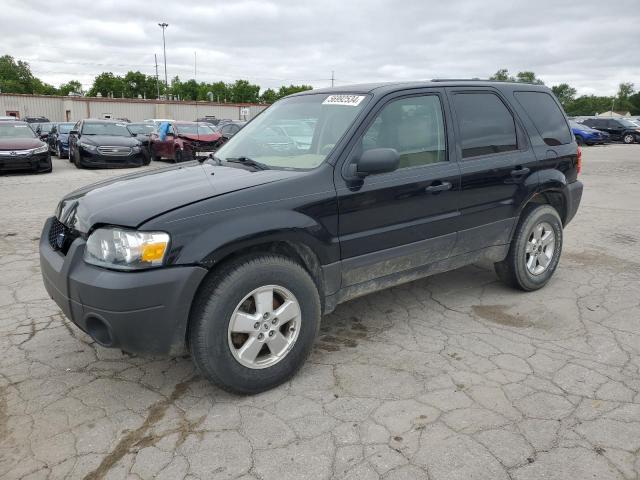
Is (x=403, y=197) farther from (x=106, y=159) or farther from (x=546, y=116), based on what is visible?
(x=106, y=159)

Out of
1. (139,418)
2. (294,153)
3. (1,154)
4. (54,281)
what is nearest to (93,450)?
(139,418)

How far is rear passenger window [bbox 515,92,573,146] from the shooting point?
4559mm

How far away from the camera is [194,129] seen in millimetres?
18219

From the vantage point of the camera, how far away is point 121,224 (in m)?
2.69

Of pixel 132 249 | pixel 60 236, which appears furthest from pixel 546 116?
pixel 60 236

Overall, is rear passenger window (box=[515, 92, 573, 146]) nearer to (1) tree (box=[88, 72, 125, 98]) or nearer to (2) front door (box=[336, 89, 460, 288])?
(2) front door (box=[336, 89, 460, 288])

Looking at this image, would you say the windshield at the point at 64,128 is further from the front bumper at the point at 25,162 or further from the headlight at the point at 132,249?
the headlight at the point at 132,249

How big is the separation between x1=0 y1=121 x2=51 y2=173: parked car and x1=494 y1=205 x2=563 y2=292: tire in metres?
12.9

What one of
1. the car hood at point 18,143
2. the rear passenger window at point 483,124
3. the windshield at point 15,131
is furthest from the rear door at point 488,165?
the windshield at point 15,131

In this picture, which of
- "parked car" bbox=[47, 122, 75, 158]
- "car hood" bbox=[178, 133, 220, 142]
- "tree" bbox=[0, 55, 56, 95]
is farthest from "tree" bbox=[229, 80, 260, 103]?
"car hood" bbox=[178, 133, 220, 142]

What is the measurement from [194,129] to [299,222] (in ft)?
53.2

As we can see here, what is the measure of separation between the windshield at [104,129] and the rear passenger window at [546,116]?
14.1 meters

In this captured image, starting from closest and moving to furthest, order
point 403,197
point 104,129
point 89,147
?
1. point 403,197
2. point 89,147
3. point 104,129

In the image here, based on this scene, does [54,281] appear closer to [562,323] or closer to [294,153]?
[294,153]
